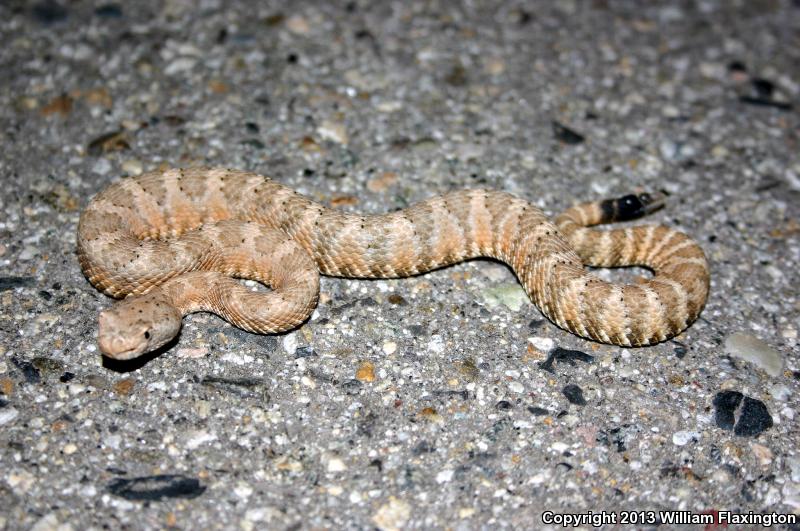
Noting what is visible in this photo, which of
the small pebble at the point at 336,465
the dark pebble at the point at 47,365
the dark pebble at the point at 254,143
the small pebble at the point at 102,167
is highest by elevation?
the dark pebble at the point at 254,143

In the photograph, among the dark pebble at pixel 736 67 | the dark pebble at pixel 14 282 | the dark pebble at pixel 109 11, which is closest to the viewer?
the dark pebble at pixel 14 282

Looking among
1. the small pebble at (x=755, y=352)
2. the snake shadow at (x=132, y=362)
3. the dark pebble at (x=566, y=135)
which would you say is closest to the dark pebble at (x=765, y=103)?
the dark pebble at (x=566, y=135)

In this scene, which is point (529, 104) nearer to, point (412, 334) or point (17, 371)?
point (412, 334)

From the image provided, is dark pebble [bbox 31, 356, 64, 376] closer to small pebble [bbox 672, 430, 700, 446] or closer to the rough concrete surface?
the rough concrete surface

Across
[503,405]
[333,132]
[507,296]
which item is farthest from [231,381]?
[333,132]

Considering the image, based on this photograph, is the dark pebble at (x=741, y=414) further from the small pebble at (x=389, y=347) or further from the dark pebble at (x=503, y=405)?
the small pebble at (x=389, y=347)

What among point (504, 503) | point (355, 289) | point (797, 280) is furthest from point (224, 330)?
point (797, 280)

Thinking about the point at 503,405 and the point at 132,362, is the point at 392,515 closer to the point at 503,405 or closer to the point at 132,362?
the point at 503,405
